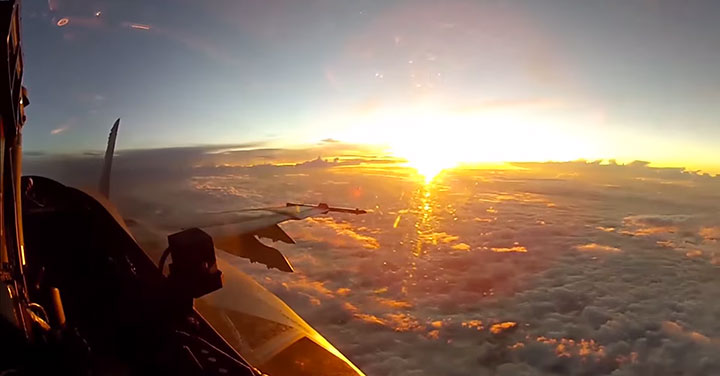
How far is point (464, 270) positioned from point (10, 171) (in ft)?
222

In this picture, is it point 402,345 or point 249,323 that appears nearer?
point 249,323

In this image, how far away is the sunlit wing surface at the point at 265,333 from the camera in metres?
4.82

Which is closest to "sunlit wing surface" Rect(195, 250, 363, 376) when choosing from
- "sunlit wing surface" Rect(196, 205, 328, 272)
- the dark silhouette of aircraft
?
the dark silhouette of aircraft

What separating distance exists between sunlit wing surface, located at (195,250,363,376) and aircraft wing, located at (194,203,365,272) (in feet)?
2.30

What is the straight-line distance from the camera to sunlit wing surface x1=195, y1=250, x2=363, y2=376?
15.8 ft

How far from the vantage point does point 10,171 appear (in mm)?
1867

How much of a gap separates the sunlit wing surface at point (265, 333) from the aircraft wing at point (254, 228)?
2.30ft

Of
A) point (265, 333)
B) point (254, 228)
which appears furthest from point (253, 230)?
point (265, 333)

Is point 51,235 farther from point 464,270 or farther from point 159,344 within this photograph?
point 464,270

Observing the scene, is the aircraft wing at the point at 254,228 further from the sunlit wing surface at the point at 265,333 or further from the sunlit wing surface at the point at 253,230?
the sunlit wing surface at the point at 265,333

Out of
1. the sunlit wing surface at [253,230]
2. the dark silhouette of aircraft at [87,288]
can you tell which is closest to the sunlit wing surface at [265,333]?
the dark silhouette of aircraft at [87,288]

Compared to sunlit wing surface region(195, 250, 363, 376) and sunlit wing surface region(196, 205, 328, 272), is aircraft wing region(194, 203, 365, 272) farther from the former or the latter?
sunlit wing surface region(195, 250, 363, 376)

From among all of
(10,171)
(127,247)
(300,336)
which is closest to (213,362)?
(127,247)

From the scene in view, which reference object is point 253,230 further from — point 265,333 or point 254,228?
point 265,333
